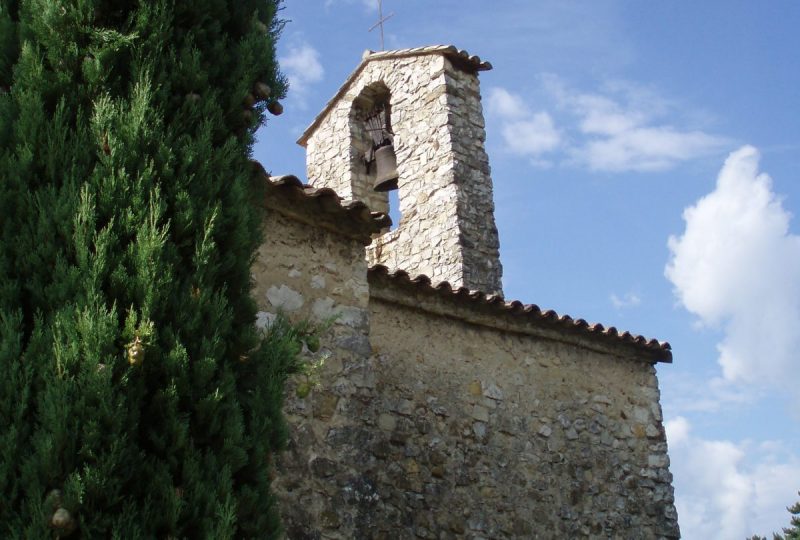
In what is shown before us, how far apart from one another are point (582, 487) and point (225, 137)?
4.29m

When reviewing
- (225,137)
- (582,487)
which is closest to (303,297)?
(225,137)

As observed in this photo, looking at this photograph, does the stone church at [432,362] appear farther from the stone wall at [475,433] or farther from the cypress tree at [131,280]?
the cypress tree at [131,280]

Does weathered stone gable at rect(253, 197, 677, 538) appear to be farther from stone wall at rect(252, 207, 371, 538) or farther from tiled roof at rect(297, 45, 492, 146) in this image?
tiled roof at rect(297, 45, 492, 146)

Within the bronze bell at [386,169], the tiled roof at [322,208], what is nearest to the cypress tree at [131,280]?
the tiled roof at [322,208]

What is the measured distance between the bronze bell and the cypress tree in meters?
4.86

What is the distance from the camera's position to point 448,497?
609 cm

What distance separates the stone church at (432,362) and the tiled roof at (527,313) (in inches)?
0.5

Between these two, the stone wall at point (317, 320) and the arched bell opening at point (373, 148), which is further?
the arched bell opening at point (373, 148)

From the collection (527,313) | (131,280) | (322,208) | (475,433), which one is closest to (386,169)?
(527,313)

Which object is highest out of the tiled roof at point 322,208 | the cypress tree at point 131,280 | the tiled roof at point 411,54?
the tiled roof at point 411,54

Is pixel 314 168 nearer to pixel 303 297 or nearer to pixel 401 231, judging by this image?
pixel 401 231

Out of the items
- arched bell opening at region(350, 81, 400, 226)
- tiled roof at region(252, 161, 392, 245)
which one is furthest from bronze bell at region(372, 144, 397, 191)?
tiled roof at region(252, 161, 392, 245)

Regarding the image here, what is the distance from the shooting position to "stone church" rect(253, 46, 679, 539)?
482cm

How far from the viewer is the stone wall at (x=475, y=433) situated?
186 inches
